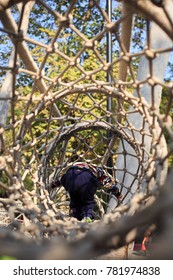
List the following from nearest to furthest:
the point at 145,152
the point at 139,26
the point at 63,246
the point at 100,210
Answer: the point at 63,246 < the point at 145,152 < the point at 100,210 < the point at 139,26

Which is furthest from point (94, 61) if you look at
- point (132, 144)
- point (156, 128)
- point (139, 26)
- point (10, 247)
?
point (10, 247)

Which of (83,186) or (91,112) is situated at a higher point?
(91,112)

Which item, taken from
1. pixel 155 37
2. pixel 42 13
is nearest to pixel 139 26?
pixel 42 13

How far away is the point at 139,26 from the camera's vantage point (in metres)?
6.54

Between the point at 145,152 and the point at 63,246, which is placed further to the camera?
the point at 145,152

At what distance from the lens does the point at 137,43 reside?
690cm

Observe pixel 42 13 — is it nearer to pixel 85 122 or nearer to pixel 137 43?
pixel 137 43

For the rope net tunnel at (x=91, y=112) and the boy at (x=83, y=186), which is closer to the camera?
the rope net tunnel at (x=91, y=112)

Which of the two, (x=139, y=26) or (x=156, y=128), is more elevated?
(x=139, y=26)

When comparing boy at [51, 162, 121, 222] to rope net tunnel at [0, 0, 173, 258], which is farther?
boy at [51, 162, 121, 222]

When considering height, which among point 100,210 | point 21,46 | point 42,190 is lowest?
point 100,210

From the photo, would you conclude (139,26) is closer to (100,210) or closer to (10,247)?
(100,210)

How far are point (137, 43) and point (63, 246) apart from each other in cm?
662

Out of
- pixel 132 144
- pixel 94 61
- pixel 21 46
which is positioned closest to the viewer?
pixel 21 46
